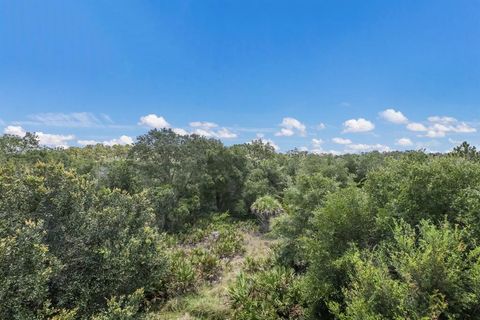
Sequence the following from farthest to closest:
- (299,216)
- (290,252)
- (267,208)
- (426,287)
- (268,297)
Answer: (267,208)
(290,252)
(299,216)
(268,297)
(426,287)

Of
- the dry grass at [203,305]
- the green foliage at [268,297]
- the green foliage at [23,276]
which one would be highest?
the green foliage at [23,276]

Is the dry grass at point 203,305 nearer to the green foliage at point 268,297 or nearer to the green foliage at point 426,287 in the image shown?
the green foliage at point 268,297

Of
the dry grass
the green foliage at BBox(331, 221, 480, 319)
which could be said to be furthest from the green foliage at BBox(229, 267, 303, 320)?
the green foliage at BBox(331, 221, 480, 319)

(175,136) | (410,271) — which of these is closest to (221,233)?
(175,136)

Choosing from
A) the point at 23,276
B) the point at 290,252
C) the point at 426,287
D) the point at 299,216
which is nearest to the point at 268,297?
the point at 290,252

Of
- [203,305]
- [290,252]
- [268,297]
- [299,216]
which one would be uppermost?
[299,216]

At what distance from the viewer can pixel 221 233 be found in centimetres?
2884

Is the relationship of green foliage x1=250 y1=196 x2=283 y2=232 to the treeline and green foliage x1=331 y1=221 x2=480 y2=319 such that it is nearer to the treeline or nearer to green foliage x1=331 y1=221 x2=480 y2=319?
the treeline

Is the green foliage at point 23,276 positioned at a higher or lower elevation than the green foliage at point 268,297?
higher

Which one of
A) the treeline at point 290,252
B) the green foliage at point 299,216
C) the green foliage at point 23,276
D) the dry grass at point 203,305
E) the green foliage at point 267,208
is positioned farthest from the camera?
the green foliage at point 267,208

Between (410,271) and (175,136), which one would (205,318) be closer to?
(410,271)

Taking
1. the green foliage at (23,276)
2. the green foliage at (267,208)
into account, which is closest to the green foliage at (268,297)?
the green foliage at (23,276)

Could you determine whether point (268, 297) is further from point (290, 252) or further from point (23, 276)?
point (23, 276)

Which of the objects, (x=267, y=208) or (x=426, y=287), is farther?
(x=267, y=208)
